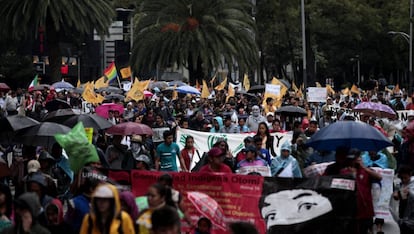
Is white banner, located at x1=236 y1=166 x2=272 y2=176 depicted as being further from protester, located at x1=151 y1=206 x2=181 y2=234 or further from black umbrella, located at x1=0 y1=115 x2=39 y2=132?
protester, located at x1=151 y1=206 x2=181 y2=234

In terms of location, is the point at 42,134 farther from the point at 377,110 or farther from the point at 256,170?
the point at 377,110

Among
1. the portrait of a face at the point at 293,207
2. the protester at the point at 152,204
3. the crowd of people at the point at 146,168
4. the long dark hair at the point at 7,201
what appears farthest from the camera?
the portrait of a face at the point at 293,207

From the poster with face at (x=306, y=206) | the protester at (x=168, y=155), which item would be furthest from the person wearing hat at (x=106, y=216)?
the protester at (x=168, y=155)

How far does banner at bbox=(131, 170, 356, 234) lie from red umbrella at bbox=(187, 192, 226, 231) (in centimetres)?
5

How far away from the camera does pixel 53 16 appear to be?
132 feet

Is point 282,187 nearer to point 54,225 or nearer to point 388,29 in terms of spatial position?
point 54,225

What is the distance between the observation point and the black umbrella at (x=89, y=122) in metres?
16.4

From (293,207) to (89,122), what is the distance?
229 inches

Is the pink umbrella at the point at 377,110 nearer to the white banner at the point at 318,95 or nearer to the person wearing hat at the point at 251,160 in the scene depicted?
the person wearing hat at the point at 251,160

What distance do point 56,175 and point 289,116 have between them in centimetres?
1144

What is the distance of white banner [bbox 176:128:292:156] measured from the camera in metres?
18.7

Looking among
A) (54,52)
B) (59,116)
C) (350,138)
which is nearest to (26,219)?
(350,138)

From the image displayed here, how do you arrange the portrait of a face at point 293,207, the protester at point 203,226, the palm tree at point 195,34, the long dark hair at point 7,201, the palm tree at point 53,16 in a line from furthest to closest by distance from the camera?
the palm tree at point 195,34, the palm tree at point 53,16, the portrait of a face at point 293,207, the protester at point 203,226, the long dark hair at point 7,201

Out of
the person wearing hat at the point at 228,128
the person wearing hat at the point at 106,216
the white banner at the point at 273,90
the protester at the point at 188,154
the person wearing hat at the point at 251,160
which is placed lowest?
the white banner at the point at 273,90
